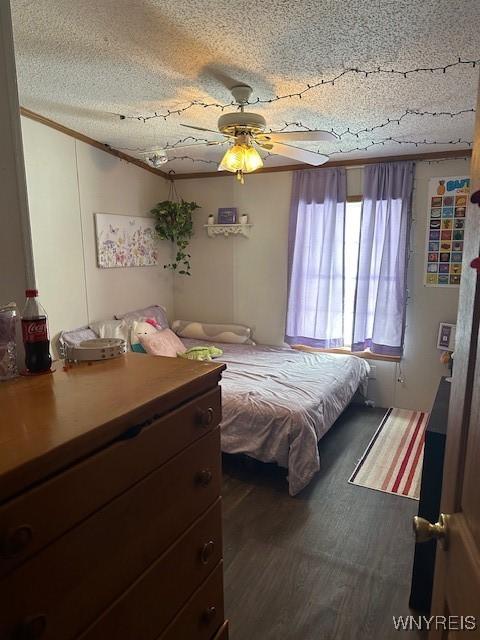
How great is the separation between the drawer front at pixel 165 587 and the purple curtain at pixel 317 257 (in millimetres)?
3148

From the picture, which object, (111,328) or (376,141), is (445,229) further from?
(111,328)

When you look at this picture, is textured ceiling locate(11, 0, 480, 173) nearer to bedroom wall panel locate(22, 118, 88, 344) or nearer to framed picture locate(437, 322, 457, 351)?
bedroom wall panel locate(22, 118, 88, 344)

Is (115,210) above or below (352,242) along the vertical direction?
above

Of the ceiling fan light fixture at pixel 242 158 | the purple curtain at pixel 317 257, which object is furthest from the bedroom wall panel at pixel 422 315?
the ceiling fan light fixture at pixel 242 158

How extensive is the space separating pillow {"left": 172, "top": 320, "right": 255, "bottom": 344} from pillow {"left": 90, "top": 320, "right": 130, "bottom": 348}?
905mm

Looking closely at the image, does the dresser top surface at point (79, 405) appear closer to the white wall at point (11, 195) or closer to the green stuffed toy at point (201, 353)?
the white wall at point (11, 195)

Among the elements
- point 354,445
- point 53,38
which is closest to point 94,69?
point 53,38

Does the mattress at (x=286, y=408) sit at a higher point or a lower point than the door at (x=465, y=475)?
lower

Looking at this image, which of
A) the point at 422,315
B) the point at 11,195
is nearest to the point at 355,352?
the point at 422,315

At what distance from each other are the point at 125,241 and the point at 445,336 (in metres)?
3.19

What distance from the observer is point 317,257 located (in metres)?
4.18

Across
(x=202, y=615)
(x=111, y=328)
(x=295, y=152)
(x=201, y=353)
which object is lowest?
(x=202, y=615)

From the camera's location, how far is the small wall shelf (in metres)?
4.53

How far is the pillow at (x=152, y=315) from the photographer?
13.8ft
